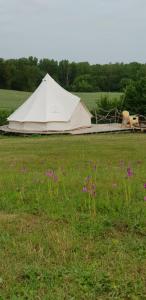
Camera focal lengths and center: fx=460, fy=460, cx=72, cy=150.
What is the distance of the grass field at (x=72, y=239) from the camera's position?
9.86 feet

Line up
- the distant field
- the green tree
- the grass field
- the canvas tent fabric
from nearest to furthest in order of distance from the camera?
1. the grass field
2. the canvas tent fabric
3. the green tree
4. the distant field

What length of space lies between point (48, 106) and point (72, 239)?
87.2 feet

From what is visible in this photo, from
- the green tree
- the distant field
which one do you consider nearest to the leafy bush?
the green tree

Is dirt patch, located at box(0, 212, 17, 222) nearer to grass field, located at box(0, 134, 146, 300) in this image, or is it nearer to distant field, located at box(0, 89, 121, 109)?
grass field, located at box(0, 134, 146, 300)

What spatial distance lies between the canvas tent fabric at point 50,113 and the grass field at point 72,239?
23032 mm

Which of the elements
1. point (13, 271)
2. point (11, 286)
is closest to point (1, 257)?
point (13, 271)

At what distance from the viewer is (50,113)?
2977 cm

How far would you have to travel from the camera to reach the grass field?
301cm

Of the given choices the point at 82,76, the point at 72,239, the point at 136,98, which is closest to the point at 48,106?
the point at 136,98

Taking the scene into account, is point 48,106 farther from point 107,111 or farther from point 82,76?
point 82,76

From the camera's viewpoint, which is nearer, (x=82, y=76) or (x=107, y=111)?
(x=107, y=111)

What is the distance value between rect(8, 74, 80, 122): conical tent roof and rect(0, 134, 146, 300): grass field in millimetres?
23205

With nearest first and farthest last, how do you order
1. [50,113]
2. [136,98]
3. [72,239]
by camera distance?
[72,239], [50,113], [136,98]

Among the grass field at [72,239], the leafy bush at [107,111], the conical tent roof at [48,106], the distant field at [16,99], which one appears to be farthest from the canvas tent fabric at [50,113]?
the grass field at [72,239]
